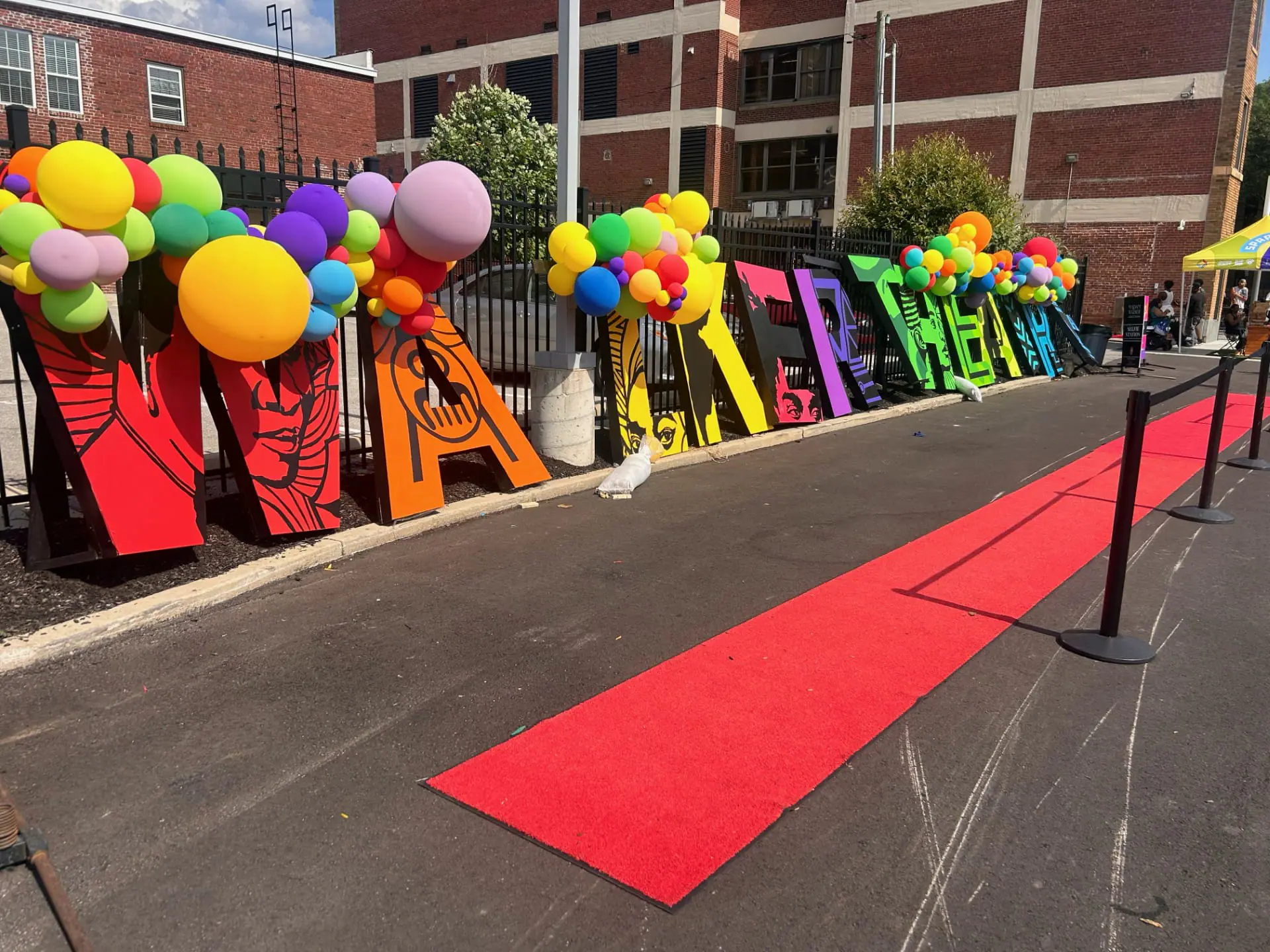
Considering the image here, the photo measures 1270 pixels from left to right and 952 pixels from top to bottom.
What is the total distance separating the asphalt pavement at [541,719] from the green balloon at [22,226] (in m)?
2.06

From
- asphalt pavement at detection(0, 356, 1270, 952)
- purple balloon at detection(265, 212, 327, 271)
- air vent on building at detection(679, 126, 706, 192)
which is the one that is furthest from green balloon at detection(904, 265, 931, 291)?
air vent on building at detection(679, 126, 706, 192)

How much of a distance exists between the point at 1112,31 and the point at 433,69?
Result: 28.7m

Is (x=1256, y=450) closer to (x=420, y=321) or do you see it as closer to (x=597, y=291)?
(x=597, y=291)

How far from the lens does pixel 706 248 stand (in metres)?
9.36

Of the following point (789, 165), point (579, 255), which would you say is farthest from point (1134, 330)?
point (789, 165)

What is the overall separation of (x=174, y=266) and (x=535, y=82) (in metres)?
37.8

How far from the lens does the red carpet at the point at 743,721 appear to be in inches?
125

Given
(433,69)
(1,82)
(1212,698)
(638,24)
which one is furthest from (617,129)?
(1212,698)

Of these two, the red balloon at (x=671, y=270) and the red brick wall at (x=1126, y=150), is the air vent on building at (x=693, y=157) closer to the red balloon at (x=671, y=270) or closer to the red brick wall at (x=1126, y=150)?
the red brick wall at (x=1126, y=150)

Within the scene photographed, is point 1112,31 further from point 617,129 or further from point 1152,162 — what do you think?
point 617,129

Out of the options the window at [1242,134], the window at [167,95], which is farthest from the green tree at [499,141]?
the window at [1242,134]

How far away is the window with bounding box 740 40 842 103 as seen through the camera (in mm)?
33969

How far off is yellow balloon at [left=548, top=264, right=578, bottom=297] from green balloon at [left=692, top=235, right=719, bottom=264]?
1.62 metres

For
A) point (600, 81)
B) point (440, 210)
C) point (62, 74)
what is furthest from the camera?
point (600, 81)
